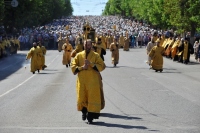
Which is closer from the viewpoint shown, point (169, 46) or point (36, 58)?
point (36, 58)

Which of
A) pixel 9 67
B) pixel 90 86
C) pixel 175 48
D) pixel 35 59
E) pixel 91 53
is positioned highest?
pixel 91 53

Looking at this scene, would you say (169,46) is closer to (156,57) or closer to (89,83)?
(156,57)

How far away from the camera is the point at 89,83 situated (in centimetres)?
1399

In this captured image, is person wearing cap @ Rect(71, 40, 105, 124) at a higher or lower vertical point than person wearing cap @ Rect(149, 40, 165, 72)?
higher

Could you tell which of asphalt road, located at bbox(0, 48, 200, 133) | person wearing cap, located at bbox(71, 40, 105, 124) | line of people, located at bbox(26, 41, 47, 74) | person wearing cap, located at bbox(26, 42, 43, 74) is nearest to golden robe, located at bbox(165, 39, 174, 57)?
line of people, located at bbox(26, 41, 47, 74)

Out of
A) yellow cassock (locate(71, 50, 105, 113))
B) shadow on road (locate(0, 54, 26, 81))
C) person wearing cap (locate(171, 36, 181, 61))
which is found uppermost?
yellow cassock (locate(71, 50, 105, 113))

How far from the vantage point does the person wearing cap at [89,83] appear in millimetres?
13922

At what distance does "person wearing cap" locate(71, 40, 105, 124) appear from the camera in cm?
1392

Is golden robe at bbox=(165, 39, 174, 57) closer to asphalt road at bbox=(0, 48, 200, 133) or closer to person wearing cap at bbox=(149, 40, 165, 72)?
person wearing cap at bbox=(149, 40, 165, 72)

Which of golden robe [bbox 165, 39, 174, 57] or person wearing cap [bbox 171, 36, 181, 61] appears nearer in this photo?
person wearing cap [bbox 171, 36, 181, 61]

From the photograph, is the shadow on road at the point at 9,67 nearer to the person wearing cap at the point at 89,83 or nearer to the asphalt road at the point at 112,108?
the asphalt road at the point at 112,108

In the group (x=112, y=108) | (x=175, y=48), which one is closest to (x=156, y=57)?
(x=175, y=48)

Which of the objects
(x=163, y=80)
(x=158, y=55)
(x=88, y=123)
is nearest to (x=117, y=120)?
(x=88, y=123)

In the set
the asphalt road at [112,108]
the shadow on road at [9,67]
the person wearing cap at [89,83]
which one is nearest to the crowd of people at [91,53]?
the person wearing cap at [89,83]
